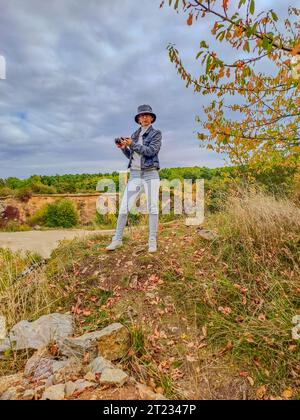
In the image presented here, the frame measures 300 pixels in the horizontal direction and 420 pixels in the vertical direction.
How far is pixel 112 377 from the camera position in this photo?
257cm

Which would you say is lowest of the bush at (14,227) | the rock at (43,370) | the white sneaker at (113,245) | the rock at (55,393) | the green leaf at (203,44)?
the rock at (43,370)

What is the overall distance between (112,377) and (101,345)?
0.59 m

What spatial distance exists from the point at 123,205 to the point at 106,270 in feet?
3.03

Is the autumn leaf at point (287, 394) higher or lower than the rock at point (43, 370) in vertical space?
lower

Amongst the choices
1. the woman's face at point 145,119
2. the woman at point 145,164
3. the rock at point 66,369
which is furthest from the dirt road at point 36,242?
the rock at point 66,369

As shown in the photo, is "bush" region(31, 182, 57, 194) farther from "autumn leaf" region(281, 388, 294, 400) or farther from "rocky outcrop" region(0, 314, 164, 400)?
"autumn leaf" region(281, 388, 294, 400)

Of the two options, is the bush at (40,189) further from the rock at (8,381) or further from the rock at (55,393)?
the rock at (55,393)

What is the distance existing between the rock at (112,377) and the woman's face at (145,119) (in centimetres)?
303

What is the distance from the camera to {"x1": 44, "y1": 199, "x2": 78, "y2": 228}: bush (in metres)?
13.8

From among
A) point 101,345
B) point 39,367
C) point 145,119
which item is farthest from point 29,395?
point 145,119

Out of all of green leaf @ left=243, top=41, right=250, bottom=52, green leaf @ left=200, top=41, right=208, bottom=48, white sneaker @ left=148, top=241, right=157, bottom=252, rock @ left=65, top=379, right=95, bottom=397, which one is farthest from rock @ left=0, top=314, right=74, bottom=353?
green leaf @ left=243, top=41, right=250, bottom=52

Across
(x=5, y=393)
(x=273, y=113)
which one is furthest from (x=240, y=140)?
(x=5, y=393)

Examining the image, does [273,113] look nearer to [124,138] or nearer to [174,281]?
[124,138]

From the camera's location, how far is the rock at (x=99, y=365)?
2756mm
